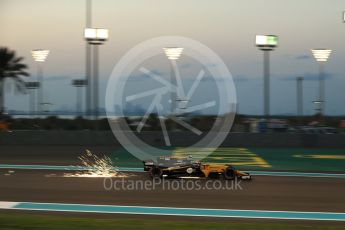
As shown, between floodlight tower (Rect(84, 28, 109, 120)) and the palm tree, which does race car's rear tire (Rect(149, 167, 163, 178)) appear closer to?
floodlight tower (Rect(84, 28, 109, 120))

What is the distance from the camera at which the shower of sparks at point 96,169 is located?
12953mm

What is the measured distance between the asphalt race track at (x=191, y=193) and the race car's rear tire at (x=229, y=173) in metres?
0.14

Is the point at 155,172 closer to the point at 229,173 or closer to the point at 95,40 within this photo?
the point at 229,173

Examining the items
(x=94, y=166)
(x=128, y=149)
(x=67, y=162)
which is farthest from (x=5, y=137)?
(x=94, y=166)

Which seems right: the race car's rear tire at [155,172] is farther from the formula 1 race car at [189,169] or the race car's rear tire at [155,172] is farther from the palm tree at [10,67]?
the palm tree at [10,67]

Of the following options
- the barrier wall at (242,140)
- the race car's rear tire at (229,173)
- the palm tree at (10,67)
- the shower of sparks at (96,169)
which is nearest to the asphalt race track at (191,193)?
the race car's rear tire at (229,173)

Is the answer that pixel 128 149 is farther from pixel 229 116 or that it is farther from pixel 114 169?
pixel 114 169

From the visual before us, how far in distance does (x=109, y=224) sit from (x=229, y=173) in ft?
16.6

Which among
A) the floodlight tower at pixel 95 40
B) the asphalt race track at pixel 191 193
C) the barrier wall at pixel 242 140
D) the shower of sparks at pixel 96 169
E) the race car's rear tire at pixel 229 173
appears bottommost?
the asphalt race track at pixel 191 193

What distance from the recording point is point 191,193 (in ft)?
33.6

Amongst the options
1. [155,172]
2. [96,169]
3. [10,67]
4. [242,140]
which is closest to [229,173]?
[155,172]

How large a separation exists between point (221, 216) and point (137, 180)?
412 cm

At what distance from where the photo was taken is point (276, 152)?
21.7 m

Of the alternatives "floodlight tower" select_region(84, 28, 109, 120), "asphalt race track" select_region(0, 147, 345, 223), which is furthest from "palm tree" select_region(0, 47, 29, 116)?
"asphalt race track" select_region(0, 147, 345, 223)
